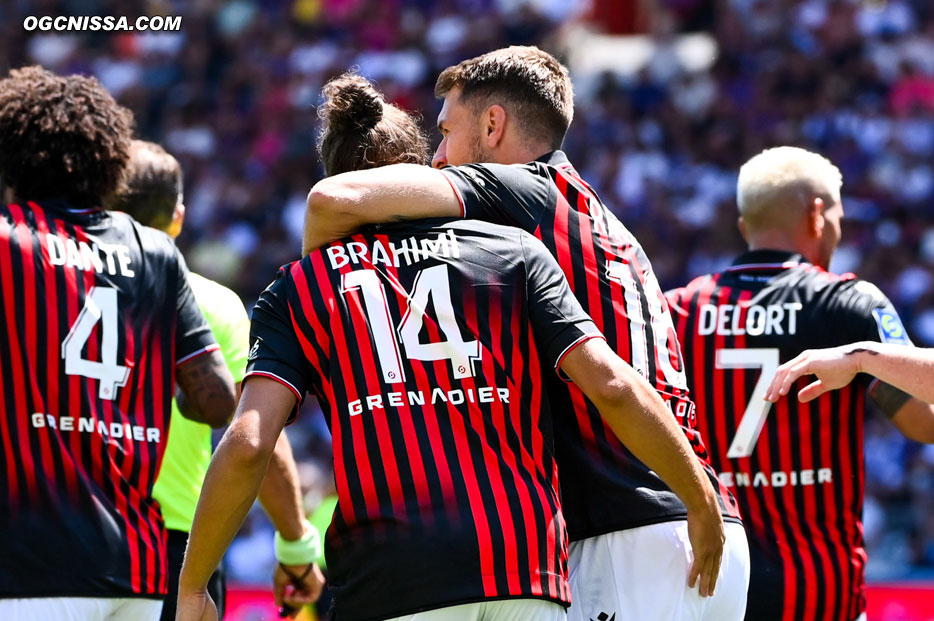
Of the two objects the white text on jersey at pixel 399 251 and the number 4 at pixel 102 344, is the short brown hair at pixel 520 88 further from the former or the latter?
the number 4 at pixel 102 344

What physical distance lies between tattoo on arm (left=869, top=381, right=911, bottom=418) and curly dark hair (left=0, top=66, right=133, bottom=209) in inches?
98.9

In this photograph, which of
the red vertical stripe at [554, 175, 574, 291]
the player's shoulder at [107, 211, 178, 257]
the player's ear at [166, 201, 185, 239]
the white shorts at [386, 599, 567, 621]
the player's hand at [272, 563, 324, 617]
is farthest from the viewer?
the player's ear at [166, 201, 185, 239]

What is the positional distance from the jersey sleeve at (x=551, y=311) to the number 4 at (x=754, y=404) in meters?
1.40

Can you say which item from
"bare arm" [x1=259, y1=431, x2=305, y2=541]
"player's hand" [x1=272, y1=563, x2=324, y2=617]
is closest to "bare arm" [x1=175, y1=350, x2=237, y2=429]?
"bare arm" [x1=259, y1=431, x2=305, y2=541]

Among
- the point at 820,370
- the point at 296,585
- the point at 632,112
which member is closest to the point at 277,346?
the point at 820,370

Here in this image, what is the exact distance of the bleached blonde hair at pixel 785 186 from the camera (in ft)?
14.9

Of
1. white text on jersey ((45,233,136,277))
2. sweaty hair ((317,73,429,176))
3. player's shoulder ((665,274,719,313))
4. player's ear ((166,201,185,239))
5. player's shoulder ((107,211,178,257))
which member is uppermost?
sweaty hair ((317,73,429,176))

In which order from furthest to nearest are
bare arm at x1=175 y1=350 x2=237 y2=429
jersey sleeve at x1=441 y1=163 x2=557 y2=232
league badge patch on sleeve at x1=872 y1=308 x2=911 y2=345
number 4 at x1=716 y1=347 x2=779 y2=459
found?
number 4 at x1=716 y1=347 x2=779 y2=459 < league badge patch on sleeve at x1=872 y1=308 x2=911 y2=345 < bare arm at x1=175 y1=350 x2=237 y2=429 < jersey sleeve at x1=441 y1=163 x2=557 y2=232

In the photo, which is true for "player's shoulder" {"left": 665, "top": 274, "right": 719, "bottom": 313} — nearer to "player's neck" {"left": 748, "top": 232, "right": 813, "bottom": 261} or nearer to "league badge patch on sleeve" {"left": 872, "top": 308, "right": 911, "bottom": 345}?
"player's neck" {"left": 748, "top": 232, "right": 813, "bottom": 261}

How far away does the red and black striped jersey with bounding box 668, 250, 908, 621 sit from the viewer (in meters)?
4.18

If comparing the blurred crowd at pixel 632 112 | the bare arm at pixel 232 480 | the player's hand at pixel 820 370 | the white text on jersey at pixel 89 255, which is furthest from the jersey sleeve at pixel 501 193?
the blurred crowd at pixel 632 112

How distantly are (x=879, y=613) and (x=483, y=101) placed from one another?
5.02 m

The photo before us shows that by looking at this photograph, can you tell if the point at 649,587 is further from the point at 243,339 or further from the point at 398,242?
the point at 243,339

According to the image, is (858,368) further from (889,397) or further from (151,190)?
(151,190)
